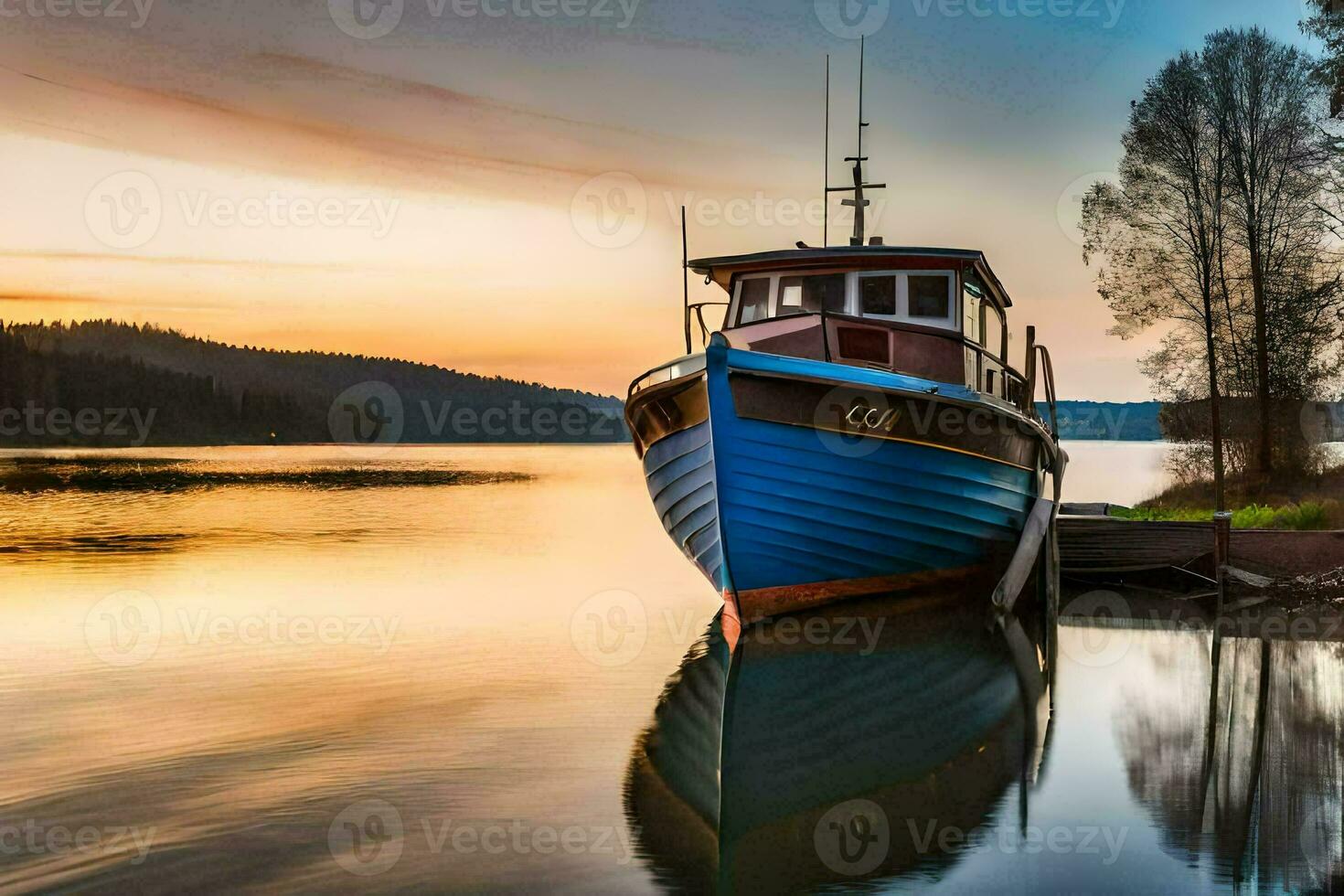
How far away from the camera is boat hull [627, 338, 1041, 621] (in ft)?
43.2

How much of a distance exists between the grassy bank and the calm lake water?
240 inches

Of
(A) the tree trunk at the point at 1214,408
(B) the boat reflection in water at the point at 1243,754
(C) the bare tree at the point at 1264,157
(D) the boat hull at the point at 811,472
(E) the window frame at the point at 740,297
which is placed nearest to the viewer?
(B) the boat reflection in water at the point at 1243,754

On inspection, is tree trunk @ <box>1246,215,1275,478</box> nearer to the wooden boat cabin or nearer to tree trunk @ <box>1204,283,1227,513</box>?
tree trunk @ <box>1204,283,1227,513</box>

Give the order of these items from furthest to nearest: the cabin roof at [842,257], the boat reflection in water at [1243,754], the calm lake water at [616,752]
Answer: the cabin roof at [842,257]
the boat reflection in water at [1243,754]
the calm lake water at [616,752]

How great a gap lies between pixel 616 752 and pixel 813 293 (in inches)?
343

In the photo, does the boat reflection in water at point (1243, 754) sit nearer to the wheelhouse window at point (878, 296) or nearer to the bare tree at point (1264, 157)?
the wheelhouse window at point (878, 296)

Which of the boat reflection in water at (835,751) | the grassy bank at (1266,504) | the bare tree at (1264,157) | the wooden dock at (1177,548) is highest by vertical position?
the bare tree at (1264,157)

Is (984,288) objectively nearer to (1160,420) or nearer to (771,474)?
(771,474)

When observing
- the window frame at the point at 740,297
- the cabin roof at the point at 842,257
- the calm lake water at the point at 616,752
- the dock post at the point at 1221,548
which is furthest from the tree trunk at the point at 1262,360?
the window frame at the point at 740,297

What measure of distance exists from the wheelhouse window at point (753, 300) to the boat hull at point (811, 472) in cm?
255

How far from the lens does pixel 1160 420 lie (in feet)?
97.1

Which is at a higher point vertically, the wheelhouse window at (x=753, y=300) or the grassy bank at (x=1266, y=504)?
the wheelhouse window at (x=753, y=300)

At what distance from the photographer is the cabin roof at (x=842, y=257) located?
16.0 m

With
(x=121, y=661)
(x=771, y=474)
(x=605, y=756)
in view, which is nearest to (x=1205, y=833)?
(x=605, y=756)
